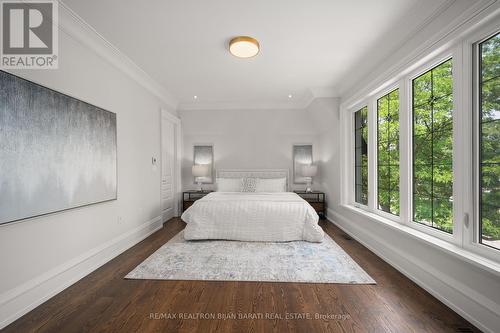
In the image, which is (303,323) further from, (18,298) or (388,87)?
(388,87)

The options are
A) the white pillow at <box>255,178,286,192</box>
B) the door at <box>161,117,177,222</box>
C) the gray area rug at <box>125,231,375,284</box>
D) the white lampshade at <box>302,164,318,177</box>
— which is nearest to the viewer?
the gray area rug at <box>125,231,375,284</box>

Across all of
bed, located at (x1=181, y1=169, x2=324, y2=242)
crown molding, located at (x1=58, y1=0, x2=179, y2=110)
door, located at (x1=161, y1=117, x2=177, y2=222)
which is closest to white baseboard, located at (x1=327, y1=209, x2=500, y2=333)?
bed, located at (x1=181, y1=169, x2=324, y2=242)

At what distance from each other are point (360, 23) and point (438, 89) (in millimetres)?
1011

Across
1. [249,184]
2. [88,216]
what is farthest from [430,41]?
[88,216]

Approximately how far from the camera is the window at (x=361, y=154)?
3.66m

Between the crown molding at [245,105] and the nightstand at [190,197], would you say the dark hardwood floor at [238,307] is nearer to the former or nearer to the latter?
the nightstand at [190,197]

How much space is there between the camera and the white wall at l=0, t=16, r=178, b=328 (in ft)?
5.64

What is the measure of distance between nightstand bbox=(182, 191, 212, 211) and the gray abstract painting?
7.88 ft

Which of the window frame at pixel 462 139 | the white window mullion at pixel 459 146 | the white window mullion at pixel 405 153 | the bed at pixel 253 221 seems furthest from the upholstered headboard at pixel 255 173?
the white window mullion at pixel 459 146

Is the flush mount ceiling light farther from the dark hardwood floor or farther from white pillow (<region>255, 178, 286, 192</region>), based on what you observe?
white pillow (<region>255, 178, 286, 192</region>)

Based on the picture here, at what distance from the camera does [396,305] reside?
1.83 m

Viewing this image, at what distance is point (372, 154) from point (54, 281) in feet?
13.3

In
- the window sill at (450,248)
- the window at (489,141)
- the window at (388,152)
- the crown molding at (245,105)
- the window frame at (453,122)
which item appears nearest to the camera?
the window sill at (450,248)

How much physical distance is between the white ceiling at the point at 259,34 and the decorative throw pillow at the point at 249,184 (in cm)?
208
